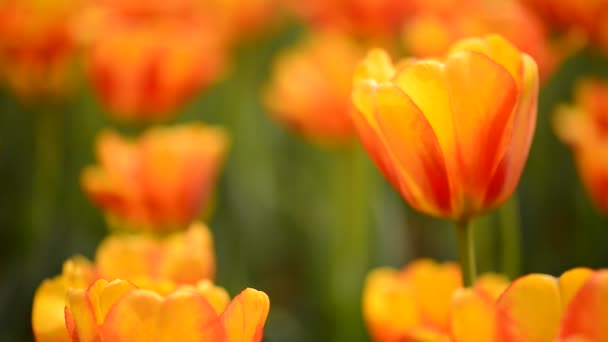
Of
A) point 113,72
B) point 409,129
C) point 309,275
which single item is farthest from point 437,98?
point 309,275

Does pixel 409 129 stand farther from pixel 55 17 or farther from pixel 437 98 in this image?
pixel 55 17

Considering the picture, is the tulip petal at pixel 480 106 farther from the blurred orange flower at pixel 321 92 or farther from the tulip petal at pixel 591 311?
the blurred orange flower at pixel 321 92

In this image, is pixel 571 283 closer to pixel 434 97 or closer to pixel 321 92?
pixel 434 97

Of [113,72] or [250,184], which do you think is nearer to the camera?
[113,72]

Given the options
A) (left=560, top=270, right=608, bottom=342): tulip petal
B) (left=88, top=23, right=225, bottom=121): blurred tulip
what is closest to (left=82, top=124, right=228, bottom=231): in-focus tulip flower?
(left=88, top=23, right=225, bottom=121): blurred tulip

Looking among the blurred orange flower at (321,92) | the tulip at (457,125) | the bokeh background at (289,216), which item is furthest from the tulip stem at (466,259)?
the blurred orange flower at (321,92)

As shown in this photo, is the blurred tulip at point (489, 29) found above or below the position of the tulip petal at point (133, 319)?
above

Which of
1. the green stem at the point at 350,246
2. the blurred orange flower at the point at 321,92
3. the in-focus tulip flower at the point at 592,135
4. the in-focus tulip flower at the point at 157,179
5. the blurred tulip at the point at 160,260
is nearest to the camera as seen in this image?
the blurred tulip at the point at 160,260

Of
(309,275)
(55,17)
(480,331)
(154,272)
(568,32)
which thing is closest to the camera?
(480,331)
